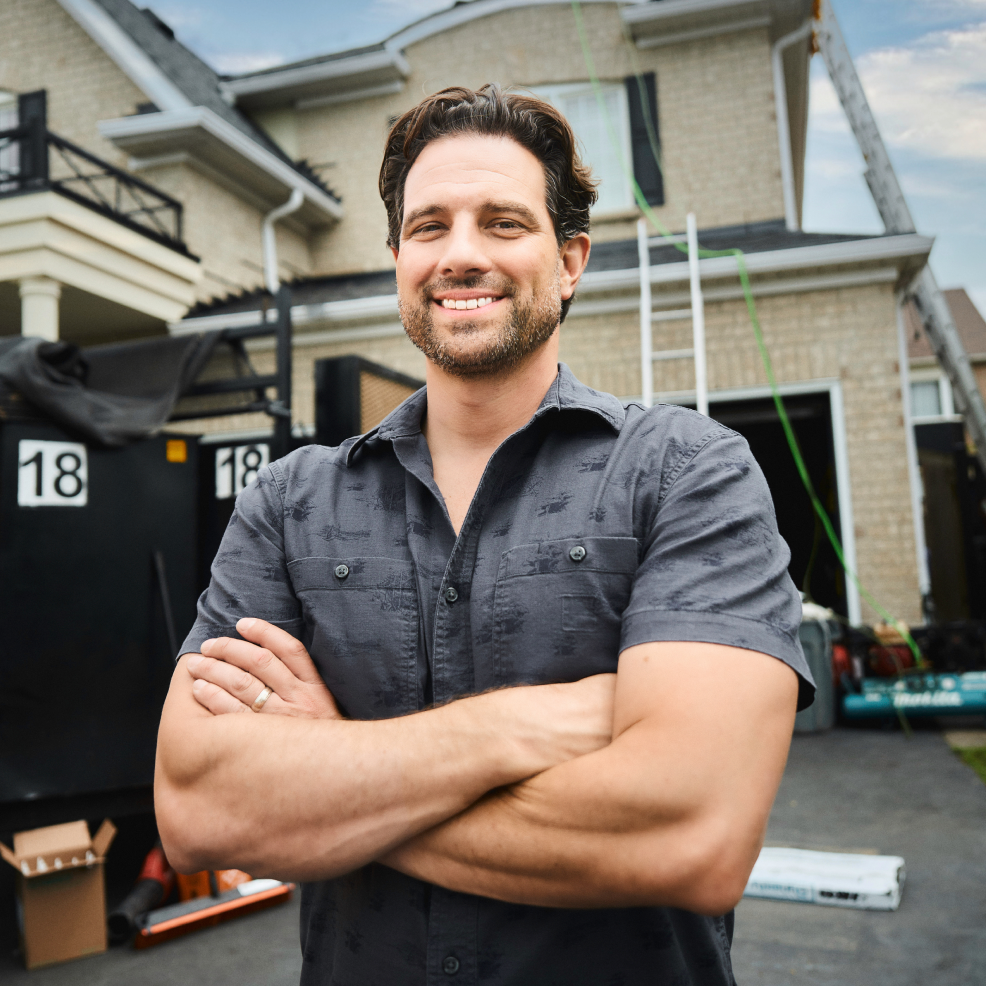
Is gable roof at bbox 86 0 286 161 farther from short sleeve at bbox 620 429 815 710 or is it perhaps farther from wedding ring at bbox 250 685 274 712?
short sleeve at bbox 620 429 815 710

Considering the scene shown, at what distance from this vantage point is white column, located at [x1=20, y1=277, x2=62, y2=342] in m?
7.30

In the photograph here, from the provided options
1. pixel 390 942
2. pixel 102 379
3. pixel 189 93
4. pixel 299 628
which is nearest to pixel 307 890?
pixel 390 942

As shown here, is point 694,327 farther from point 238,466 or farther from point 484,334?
point 484,334

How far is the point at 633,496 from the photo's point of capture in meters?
1.37

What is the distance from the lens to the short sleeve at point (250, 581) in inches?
59.0

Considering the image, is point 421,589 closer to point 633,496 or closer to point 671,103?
point 633,496

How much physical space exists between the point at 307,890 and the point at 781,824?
13.0ft

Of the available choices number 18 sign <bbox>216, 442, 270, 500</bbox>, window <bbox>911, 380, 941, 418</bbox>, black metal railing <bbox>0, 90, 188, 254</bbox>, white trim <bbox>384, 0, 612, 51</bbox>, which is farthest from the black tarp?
window <bbox>911, 380, 941, 418</bbox>

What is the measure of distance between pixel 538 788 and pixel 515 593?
309 mm

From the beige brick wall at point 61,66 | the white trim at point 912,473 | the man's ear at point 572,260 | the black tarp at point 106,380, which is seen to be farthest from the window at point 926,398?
the man's ear at point 572,260

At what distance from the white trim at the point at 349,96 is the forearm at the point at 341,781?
1050 cm

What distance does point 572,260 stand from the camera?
177 centimetres

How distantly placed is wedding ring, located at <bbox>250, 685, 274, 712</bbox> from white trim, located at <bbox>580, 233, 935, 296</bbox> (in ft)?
22.1

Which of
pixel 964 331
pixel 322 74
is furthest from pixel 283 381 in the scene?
pixel 964 331
